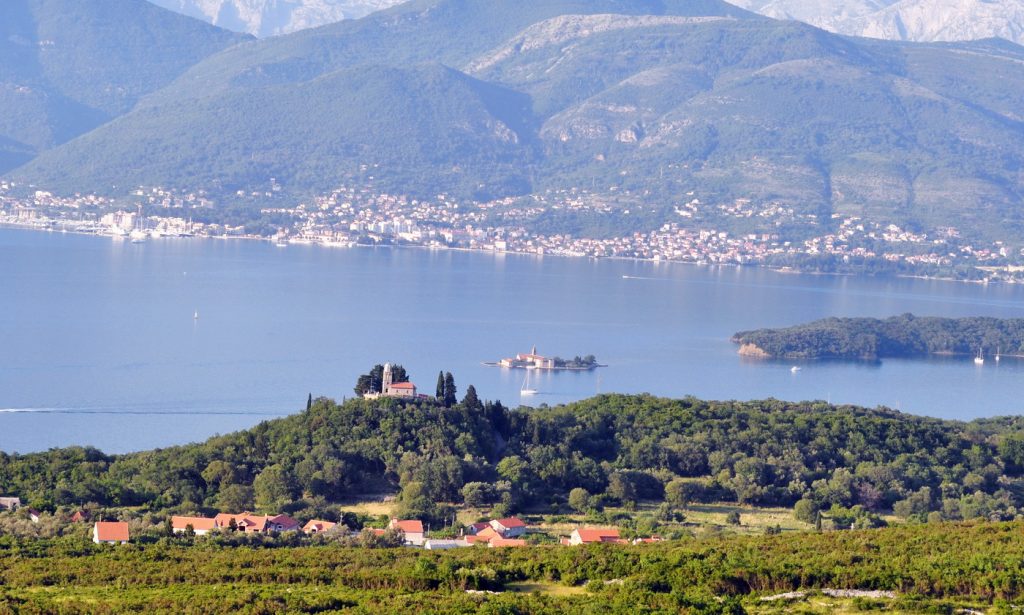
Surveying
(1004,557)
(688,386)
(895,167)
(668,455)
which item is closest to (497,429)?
(668,455)

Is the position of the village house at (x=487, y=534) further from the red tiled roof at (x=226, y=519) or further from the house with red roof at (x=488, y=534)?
the red tiled roof at (x=226, y=519)

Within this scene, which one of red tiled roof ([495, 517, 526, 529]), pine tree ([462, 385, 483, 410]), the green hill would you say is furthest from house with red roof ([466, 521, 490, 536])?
the green hill

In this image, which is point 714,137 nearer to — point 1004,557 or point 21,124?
point 21,124

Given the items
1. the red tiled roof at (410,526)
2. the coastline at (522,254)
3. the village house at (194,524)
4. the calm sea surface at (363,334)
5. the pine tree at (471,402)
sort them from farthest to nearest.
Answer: the coastline at (522,254)
the calm sea surface at (363,334)
the pine tree at (471,402)
the red tiled roof at (410,526)
the village house at (194,524)

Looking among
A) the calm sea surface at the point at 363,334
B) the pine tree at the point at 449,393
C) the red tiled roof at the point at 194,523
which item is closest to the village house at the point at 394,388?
the pine tree at the point at 449,393

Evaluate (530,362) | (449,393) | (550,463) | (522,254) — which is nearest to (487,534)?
(550,463)

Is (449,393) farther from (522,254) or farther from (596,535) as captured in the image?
(522,254)

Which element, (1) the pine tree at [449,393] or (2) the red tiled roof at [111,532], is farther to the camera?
(1) the pine tree at [449,393]

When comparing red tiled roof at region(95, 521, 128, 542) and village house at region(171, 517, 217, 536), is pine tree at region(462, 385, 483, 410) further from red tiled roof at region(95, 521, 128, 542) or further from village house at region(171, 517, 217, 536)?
red tiled roof at region(95, 521, 128, 542)
